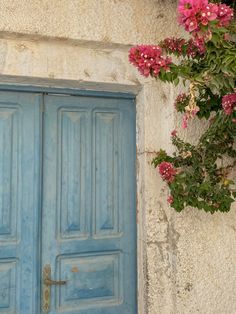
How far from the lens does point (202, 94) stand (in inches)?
95.8

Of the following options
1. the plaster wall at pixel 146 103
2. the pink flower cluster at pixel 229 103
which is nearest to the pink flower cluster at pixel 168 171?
the plaster wall at pixel 146 103

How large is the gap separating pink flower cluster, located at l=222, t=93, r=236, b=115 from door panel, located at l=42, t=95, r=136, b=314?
869mm

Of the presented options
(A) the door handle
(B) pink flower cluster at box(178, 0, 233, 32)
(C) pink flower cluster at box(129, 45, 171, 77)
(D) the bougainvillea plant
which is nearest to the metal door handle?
(A) the door handle

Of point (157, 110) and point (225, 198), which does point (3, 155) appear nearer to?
point (157, 110)

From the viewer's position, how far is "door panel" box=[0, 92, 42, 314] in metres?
2.53

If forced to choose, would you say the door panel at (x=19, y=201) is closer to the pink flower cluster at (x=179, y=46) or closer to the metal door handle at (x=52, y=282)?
the metal door handle at (x=52, y=282)

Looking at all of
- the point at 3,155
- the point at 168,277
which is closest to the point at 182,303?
the point at 168,277

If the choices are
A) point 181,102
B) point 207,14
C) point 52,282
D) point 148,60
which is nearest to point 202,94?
point 181,102

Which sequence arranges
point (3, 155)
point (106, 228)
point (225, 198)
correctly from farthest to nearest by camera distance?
point (106, 228), point (3, 155), point (225, 198)

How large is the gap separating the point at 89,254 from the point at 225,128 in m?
1.29

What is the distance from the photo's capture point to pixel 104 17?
2721mm

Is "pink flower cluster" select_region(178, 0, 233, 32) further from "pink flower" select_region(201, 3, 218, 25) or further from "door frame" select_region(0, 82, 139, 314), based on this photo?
"door frame" select_region(0, 82, 139, 314)

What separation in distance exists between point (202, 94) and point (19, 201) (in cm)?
142

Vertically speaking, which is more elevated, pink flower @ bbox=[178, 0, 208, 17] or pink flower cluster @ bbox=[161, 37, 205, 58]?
pink flower cluster @ bbox=[161, 37, 205, 58]
